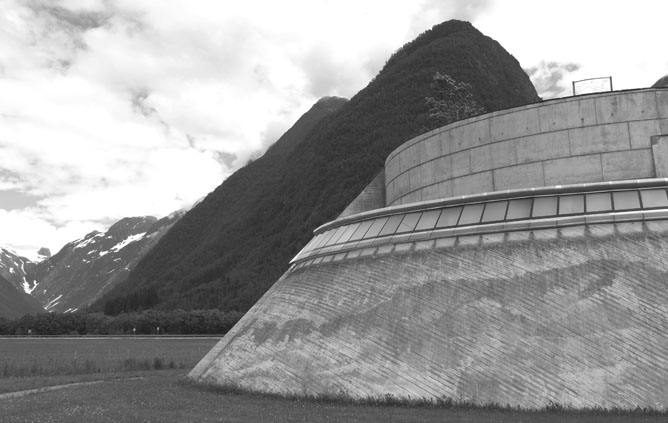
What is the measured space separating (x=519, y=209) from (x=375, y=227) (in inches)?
244

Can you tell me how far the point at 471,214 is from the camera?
75.6 feet

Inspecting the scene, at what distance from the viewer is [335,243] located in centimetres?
2677

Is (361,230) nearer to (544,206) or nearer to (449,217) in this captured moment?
(449,217)

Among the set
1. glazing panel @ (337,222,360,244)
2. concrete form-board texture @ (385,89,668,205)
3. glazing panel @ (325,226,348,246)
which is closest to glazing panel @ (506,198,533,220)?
concrete form-board texture @ (385,89,668,205)

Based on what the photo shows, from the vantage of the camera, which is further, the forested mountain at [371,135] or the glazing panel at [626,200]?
the forested mountain at [371,135]

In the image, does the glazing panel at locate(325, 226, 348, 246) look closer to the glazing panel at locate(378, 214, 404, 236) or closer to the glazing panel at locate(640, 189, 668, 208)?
the glazing panel at locate(378, 214, 404, 236)

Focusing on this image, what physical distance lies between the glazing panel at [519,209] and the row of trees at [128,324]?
92.4 metres

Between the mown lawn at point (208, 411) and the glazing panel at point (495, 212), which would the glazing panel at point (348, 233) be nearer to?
the glazing panel at point (495, 212)

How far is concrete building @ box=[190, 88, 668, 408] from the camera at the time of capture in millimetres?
17688

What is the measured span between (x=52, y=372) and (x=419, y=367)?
2773cm

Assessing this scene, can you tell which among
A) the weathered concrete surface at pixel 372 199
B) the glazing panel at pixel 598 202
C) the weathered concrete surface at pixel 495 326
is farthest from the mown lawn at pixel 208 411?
the weathered concrete surface at pixel 372 199

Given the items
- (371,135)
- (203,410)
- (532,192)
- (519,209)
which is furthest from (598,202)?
(371,135)

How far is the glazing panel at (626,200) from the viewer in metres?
20.7

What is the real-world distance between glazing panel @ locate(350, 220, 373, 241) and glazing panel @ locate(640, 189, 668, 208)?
1069 cm
